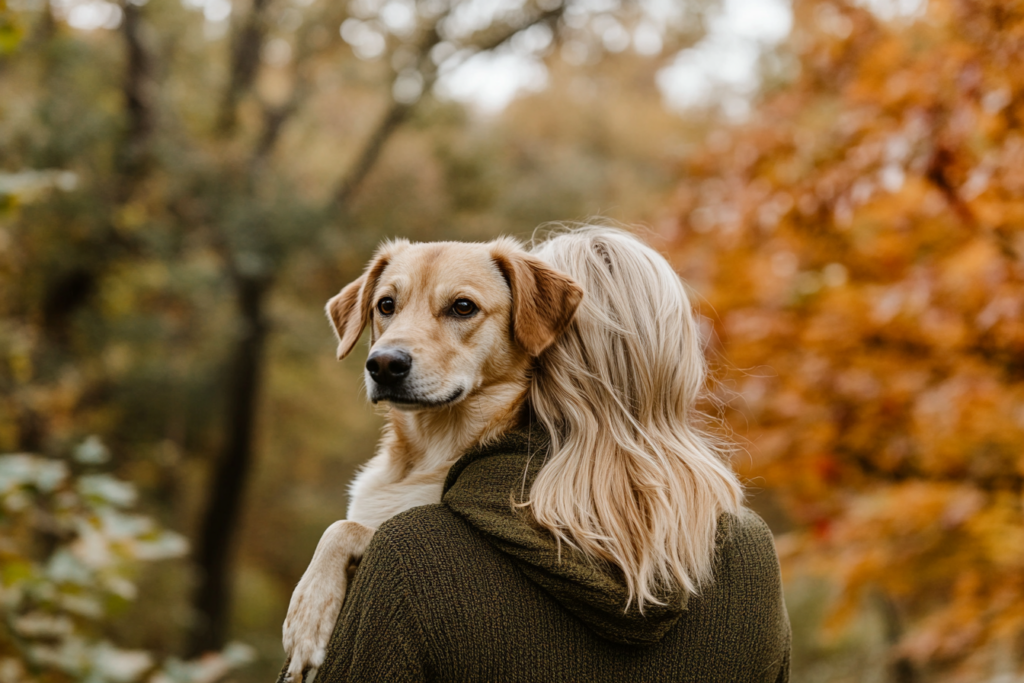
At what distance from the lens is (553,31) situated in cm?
1066

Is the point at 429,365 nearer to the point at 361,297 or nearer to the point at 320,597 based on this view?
the point at 361,297

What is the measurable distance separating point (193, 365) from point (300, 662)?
10590mm

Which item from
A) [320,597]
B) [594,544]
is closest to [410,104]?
[320,597]

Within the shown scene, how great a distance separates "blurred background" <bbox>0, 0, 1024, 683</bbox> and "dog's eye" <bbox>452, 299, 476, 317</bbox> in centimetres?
83

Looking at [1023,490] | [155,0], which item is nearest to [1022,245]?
[1023,490]

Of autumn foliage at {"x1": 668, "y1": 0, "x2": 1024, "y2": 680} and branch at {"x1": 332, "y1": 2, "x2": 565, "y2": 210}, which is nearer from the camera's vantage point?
autumn foliage at {"x1": 668, "y1": 0, "x2": 1024, "y2": 680}

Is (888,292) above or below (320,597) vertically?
above

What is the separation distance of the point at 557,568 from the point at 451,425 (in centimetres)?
91

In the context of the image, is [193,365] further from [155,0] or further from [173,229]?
[155,0]

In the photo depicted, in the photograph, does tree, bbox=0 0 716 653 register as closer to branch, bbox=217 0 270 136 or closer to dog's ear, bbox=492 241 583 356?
branch, bbox=217 0 270 136

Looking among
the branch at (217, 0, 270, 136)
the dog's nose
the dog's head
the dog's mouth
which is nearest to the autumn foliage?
the dog's head

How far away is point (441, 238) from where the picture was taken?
432 inches

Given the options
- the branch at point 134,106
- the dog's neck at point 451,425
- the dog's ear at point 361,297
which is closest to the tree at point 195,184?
the branch at point 134,106

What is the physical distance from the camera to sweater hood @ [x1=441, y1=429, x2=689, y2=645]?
156 cm
